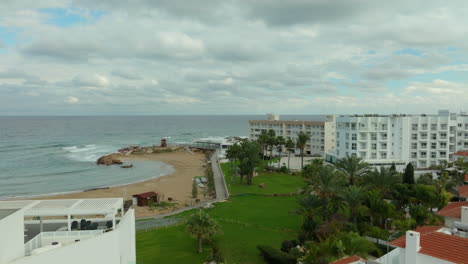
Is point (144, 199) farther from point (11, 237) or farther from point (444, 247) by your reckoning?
point (444, 247)

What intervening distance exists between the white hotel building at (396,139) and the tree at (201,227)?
130 ft

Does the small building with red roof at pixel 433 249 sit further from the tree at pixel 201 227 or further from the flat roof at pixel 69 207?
the flat roof at pixel 69 207

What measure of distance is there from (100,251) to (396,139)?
2227 inches

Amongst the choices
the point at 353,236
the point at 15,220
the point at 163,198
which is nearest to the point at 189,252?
the point at 353,236

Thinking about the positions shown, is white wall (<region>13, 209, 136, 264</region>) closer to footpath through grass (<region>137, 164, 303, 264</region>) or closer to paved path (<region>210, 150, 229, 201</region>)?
footpath through grass (<region>137, 164, 303, 264</region>)

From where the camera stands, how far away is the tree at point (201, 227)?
23.8 metres

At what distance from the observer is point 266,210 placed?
1398 inches

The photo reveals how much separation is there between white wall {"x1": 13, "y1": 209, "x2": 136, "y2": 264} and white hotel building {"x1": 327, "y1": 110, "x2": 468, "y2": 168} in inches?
1862

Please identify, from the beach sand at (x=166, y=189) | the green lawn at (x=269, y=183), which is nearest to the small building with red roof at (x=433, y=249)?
the beach sand at (x=166, y=189)

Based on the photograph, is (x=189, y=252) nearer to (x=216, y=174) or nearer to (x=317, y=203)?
(x=317, y=203)

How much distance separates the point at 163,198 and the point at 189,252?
21314 millimetres

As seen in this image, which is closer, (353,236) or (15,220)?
(15,220)

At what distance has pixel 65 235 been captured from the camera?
15.6 m

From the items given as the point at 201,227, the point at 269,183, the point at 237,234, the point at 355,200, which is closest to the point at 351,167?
the point at 355,200
